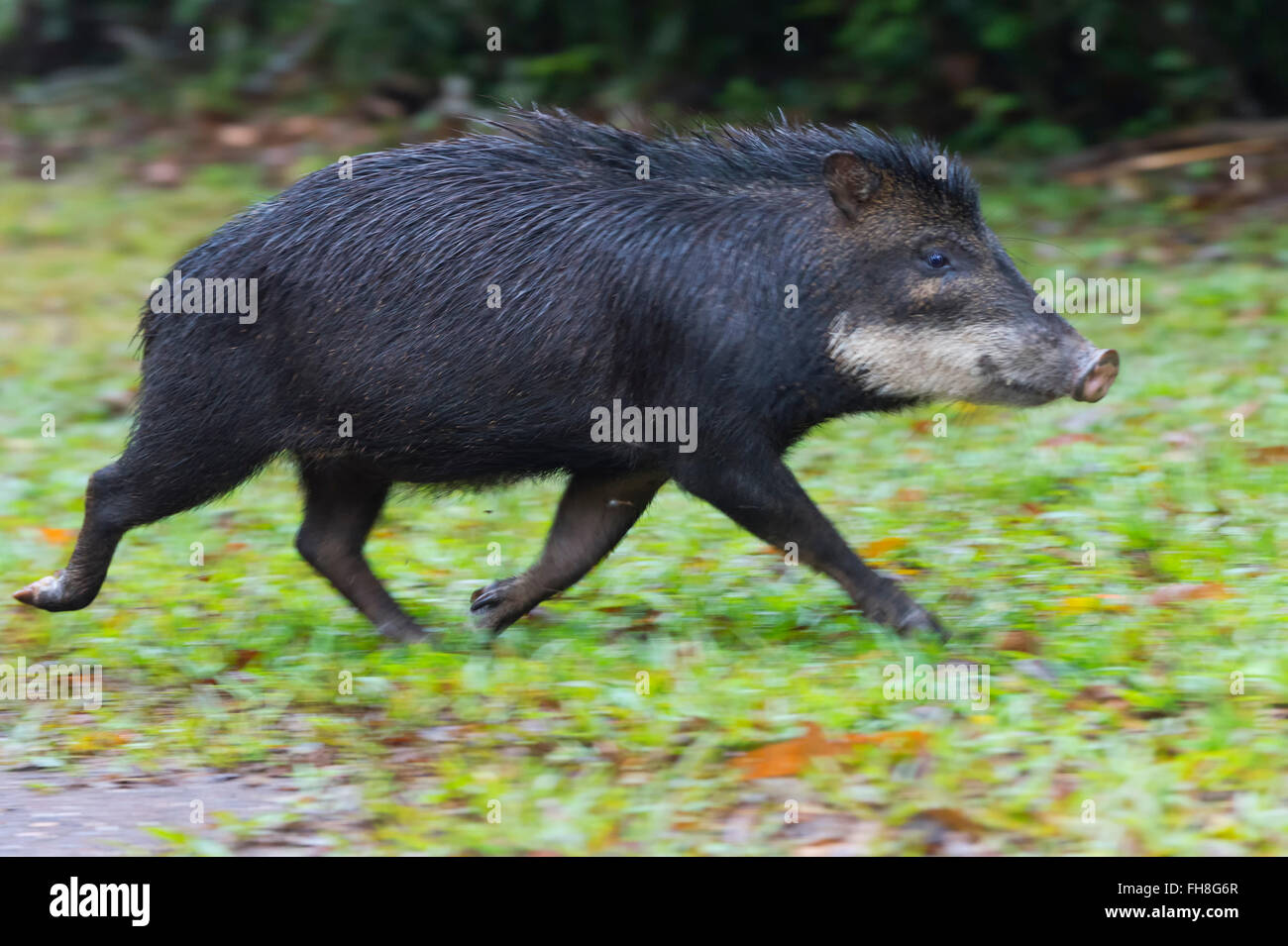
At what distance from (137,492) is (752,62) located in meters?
8.16

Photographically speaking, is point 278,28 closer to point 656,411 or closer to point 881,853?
point 656,411

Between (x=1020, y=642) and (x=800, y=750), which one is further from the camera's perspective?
(x=1020, y=642)

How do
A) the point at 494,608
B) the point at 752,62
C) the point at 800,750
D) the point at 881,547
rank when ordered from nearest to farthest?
the point at 800,750
the point at 494,608
the point at 881,547
the point at 752,62

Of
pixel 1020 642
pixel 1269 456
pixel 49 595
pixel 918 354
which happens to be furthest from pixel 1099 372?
pixel 49 595

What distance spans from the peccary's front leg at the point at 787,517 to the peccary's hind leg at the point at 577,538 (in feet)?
1.54

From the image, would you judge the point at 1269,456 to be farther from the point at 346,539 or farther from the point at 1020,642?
the point at 346,539

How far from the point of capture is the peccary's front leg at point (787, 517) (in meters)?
4.95

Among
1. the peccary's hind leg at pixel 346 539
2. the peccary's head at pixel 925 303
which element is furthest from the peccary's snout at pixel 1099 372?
the peccary's hind leg at pixel 346 539

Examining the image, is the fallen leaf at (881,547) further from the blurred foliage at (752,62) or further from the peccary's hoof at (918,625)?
the blurred foliage at (752,62)

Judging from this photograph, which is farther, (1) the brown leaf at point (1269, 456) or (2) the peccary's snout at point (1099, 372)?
→ (1) the brown leaf at point (1269, 456)

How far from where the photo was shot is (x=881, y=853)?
12.1 feet

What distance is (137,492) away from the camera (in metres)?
5.30

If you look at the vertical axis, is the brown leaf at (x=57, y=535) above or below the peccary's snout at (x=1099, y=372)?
below

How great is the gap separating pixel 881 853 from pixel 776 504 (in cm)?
145
